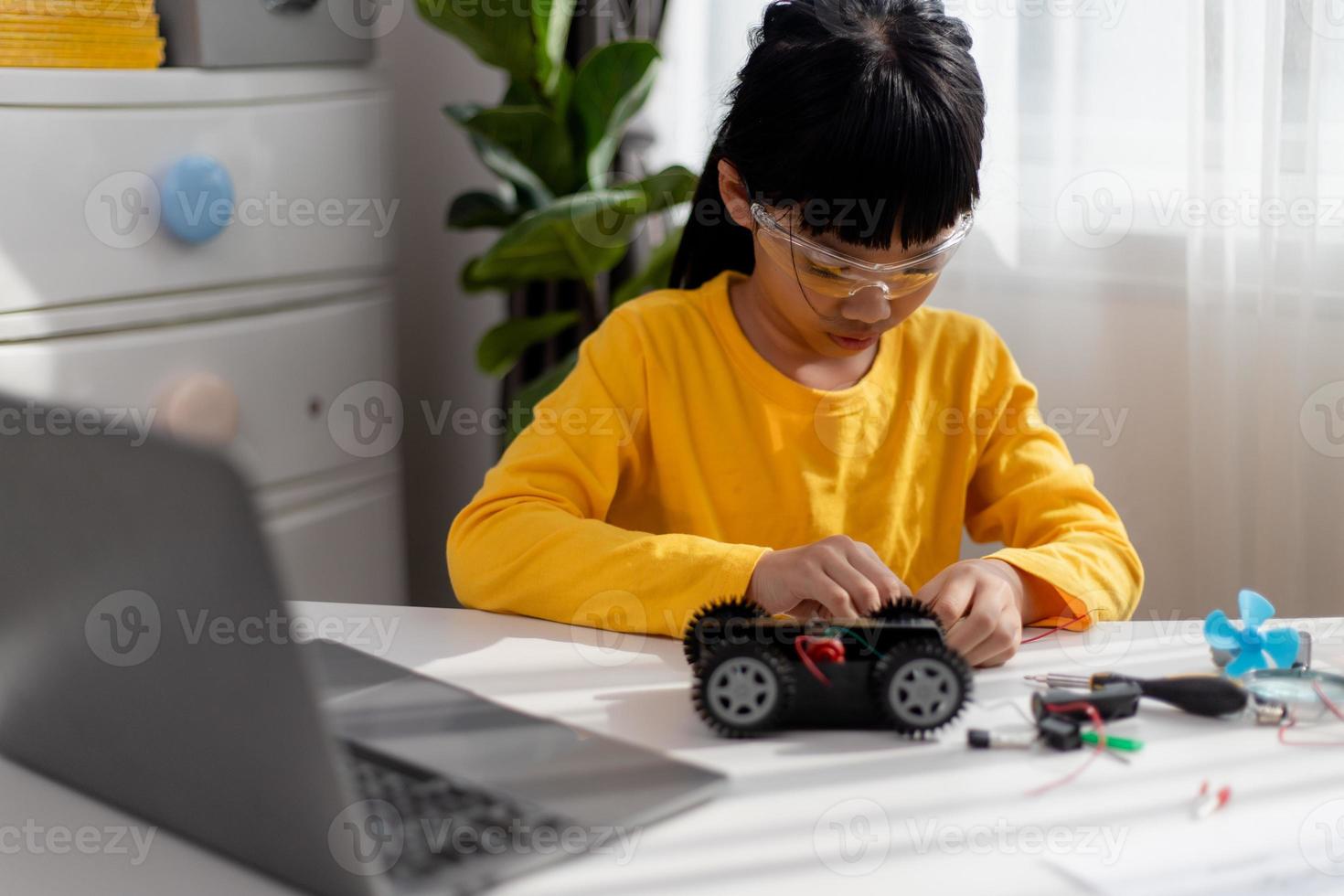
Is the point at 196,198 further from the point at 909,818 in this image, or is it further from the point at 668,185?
the point at 909,818

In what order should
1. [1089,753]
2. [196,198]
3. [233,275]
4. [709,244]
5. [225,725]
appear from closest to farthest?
1. [225,725]
2. [1089,753]
3. [709,244]
4. [196,198]
5. [233,275]

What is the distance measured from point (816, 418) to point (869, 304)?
0.18 m

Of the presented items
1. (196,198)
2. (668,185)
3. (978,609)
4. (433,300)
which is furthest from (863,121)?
(433,300)

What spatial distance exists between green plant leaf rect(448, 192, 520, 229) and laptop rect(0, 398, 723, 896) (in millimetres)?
1322

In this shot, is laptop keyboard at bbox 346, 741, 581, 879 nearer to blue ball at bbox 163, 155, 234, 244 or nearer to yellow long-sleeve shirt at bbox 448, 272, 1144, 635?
yellow long-sleeve shirt at bbox 448, 272, 1144, 635

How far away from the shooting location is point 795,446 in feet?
4.22

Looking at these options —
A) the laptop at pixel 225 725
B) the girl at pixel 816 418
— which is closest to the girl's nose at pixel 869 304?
the girl at pixel 816 418

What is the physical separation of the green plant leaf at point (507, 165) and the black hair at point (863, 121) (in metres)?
0.80

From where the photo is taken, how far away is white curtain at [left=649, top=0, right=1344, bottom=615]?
5.06ft

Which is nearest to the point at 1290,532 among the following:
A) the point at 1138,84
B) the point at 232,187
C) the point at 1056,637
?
the point at 1138,84

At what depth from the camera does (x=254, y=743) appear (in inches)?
23.1

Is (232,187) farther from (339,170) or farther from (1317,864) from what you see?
(1317,864)

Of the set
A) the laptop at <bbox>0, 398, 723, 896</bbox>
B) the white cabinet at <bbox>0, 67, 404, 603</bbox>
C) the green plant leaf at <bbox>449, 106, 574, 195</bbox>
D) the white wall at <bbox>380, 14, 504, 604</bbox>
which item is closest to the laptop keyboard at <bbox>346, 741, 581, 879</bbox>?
the laptop at <bbox>0, 398, 723, 896</bbox>

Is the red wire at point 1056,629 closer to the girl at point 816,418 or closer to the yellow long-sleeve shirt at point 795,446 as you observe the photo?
the girl at point 816,418
